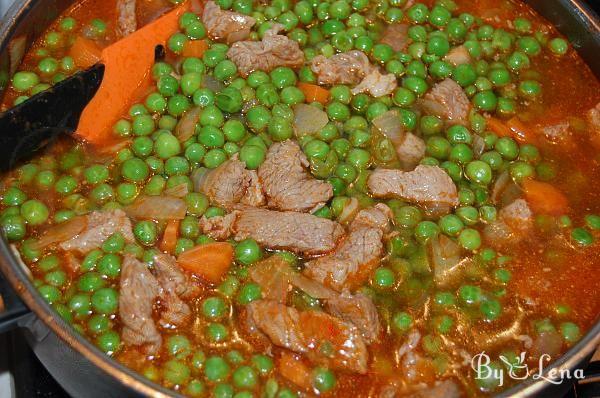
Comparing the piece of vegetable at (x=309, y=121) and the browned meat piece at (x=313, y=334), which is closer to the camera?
the browned meat piece at (x=313, y=334)

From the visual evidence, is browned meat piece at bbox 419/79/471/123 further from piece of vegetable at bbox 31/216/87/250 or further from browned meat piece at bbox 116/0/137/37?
piece of vegetable at bbox 31/216/87/250

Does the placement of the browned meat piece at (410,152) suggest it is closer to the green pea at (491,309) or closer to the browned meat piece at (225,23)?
the green pea at (491,309)

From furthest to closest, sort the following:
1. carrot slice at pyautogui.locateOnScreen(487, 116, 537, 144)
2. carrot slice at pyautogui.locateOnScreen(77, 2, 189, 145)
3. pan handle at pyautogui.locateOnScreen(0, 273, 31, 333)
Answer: carrot slice at pyautogui.locateOnScreen(487, 116, 537, 144), carrot slice at pyautogui.locateOnScreen(77, 2, 189, 145), pan handle at pyautogui.locateOnScreen(0, 273, 31, 333)

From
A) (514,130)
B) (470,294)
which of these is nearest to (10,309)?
(470,294)

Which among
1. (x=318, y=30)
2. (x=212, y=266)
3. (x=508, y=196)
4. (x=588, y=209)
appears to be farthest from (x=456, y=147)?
(x=212, y=266)

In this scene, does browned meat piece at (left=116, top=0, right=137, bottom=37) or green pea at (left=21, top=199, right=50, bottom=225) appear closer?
green pea at (left=21, top=199, right=50, bottom=225)

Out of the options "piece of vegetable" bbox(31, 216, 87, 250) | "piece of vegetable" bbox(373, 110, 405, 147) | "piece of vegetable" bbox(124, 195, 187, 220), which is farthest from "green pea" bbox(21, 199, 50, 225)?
"piece of vegetable" bbox(373, 110, 405, 147)

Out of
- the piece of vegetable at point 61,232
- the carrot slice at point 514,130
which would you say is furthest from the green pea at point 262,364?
the carrot slice at point 514,130
